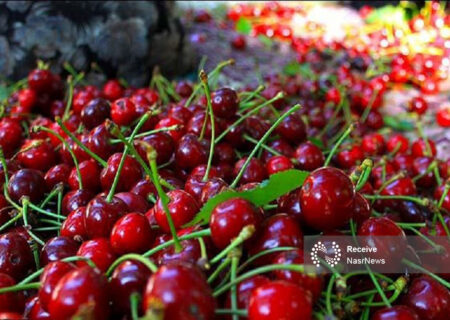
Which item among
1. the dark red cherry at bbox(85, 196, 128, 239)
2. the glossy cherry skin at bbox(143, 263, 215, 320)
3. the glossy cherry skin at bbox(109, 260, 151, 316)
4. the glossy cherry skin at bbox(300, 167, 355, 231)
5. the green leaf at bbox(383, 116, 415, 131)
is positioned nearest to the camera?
the glossy cherry skin at bbox(143, 263, 215, 320)

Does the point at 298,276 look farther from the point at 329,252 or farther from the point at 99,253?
the point at 99,253

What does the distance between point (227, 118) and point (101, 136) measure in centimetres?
43

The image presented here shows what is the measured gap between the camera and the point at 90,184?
1.31 meters

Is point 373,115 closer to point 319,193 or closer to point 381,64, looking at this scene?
point 381,64

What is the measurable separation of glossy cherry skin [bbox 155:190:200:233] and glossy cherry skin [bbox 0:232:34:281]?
0.31 meters

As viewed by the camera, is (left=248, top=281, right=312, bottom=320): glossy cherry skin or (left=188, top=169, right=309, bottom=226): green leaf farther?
(left=188, top=169, right=309, bottom=226): green leaf

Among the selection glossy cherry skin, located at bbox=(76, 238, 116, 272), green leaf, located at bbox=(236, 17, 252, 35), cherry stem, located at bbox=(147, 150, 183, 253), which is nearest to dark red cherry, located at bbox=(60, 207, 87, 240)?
glossy cherry skin, located at bbox=(76, 238, 116, 272)

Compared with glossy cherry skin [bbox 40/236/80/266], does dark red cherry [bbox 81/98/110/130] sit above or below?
above

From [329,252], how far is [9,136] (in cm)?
124

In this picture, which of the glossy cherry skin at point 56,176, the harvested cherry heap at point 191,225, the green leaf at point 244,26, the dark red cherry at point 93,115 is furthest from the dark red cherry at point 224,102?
the green leaf at point 244,26

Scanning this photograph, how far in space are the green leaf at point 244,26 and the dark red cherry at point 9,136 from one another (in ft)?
11.0

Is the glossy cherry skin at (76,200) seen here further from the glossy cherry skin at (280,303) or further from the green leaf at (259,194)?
the glossy cherry skin at (280,303)

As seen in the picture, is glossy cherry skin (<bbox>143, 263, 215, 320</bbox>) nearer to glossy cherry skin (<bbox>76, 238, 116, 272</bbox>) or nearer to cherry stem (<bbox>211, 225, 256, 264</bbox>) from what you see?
cherry stem (<bbox>211, 225, 256, 264</bbox>)

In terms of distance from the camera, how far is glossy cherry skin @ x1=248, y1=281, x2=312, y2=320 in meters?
0.71
